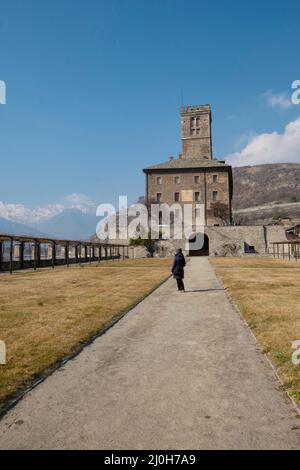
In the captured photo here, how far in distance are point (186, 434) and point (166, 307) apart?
808 cm

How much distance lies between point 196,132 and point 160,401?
3227 inches

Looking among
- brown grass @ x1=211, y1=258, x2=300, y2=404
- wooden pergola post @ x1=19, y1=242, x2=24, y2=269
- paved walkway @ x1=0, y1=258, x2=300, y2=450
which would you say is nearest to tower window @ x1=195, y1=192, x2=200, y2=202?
wooden pergola post @ x1=19, y1=242, x2=24, y2=269

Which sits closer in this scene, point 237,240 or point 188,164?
point 237,240

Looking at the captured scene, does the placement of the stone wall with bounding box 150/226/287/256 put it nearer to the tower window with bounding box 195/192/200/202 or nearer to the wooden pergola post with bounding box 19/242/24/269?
the tower window with bounding box 195/192/200/202

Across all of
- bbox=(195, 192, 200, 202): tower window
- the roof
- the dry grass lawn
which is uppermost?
the roof

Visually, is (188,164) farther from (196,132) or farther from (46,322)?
(46,322)

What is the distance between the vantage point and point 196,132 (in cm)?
8212

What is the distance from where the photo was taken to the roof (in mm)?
72456

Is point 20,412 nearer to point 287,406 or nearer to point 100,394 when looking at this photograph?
point 100,394

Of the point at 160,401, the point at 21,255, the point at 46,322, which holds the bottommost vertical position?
the point at 160,401

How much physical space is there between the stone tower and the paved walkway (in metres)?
76.8

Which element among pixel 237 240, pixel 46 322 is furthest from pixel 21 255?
pixel 237 240

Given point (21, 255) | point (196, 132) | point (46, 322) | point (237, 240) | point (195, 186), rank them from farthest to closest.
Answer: point (196, 132)
point (195, 186)
point (237, 240)
point (21, 255)
point (46, 322)
